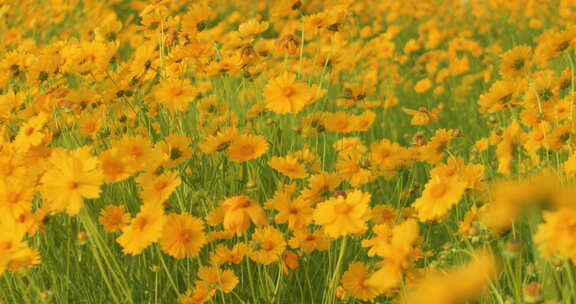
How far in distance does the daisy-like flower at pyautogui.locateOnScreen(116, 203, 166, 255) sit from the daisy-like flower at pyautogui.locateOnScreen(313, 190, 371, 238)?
0.29 m

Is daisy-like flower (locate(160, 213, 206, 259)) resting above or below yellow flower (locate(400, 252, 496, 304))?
below

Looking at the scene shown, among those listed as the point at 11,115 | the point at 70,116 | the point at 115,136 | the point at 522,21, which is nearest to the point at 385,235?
the point at 115,136

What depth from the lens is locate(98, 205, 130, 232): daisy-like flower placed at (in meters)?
1.32

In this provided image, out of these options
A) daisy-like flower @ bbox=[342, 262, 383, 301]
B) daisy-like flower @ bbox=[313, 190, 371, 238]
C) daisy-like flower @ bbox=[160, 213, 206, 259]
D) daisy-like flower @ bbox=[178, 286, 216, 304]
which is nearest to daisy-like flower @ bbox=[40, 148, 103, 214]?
daisy-like flower @ bbox=[160, 213, 206, 259]

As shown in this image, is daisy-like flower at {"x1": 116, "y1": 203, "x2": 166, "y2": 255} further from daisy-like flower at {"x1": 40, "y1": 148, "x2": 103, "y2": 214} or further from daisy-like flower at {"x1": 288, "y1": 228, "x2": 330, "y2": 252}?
daisy-like flower at {"x1": 288, "y1": 228, "x2": 330, "y2": 252}

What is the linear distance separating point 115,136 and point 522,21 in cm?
390

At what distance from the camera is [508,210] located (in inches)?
25.0

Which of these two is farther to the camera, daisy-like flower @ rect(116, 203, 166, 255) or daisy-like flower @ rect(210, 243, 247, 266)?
daisy-like flower @ rect(210, 243, 247, 266)

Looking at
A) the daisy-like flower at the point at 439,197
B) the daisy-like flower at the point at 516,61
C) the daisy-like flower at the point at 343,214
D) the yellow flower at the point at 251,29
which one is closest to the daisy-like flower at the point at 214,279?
the daisy-like flower at the point at 343,214

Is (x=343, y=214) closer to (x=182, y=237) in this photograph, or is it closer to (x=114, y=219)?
(x=182, y=237)

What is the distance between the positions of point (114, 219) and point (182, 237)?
220mm

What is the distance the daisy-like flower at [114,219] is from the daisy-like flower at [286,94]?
0.46 m

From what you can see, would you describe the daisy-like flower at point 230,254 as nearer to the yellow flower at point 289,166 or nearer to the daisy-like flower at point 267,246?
the daisy-like flower at point 267,246

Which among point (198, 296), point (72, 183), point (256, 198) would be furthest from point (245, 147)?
point (72, 183)
